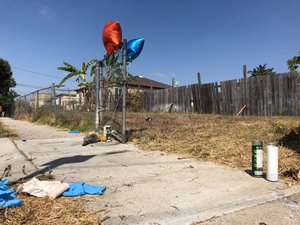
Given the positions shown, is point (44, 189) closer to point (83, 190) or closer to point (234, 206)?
point (83, 190)

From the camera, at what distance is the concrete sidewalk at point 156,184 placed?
205 cm

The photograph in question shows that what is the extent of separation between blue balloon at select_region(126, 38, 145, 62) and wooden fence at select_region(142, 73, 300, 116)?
6.43m

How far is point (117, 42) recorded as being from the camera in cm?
623

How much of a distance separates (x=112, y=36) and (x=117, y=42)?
0.70 feet

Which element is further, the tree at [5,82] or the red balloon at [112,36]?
the tree at [5,82]

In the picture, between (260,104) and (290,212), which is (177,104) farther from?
(290,212)

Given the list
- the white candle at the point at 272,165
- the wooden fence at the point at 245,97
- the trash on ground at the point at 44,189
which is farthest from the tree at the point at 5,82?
the white candle at the point at 272,165

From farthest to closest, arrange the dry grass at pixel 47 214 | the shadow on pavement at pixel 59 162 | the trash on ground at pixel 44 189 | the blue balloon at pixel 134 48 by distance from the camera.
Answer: the blue balloon at pixel 134 48 → the shadow on pavement at pixel 59 162 → the trash on ground at pixel 44 189 → the dry grass at pixel 47 214

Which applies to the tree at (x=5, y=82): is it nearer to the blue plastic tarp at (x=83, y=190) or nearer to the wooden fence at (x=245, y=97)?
the wooden fence at (x=245, y=97)

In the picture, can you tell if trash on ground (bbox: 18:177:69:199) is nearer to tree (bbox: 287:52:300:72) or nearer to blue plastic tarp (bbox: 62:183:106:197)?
blue plastic tarp (bbox: 62:183:106:197)

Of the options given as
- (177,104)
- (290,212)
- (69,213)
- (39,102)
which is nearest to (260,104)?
(177,104)

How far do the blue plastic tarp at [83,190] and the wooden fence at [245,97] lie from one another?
9.23 m

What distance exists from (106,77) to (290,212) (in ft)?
18.7

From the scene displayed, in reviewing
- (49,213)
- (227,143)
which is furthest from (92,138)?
(49,213)
